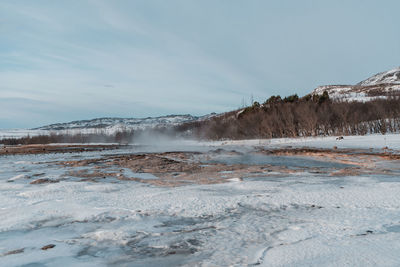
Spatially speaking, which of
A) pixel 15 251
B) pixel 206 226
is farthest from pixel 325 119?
pixel 15 251

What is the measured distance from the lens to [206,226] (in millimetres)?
6152

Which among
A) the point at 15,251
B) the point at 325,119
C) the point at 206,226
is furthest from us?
the point at 325,119

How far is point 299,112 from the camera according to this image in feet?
183

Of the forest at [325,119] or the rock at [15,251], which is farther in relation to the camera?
the forest at [325,119]

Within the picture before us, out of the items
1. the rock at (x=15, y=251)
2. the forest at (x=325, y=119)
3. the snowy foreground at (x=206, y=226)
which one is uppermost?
the forest at (x=325, y=119)

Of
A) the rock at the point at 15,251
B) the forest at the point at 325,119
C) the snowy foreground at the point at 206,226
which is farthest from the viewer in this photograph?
the forest at the point at 325,119

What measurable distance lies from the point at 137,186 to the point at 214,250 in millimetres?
6967

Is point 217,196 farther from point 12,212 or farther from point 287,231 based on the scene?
point 12,212

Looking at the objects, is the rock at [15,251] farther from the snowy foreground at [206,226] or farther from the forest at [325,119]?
the forest at [325,119]

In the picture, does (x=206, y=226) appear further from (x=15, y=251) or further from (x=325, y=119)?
(x=325, y=119)

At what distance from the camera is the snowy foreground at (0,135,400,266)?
4.52 meters

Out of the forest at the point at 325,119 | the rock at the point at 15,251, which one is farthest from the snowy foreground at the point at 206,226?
the forest at the point at 325,119

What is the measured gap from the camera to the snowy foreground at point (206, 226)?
452 centimetres

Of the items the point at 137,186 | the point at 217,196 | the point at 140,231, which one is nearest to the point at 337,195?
the point at 217,196
